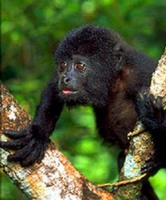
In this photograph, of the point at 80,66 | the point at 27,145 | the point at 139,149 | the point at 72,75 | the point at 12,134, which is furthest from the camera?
the point at 80,66

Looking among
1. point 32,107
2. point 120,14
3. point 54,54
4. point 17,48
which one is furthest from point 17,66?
point 54,54

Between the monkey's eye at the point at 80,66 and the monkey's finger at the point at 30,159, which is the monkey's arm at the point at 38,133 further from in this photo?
the monkey's eye at the point at 80,66

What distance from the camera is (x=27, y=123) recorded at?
432 cm

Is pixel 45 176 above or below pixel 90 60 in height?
below

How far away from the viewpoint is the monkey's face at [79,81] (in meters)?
4.85

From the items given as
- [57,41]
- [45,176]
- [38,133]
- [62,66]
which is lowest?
[45,176]

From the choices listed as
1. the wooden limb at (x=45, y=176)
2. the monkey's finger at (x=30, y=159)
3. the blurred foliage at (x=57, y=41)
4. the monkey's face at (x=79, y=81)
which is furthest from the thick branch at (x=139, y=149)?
the blurred foliage at (x=57, y=41)

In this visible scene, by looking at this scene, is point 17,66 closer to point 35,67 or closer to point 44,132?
point 35,67

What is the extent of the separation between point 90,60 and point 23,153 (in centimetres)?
129

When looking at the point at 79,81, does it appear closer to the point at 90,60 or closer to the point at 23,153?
the point at 90,60

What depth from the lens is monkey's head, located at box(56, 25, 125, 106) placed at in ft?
16.4

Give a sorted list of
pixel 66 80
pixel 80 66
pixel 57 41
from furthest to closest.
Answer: pixel 57 41, pixel 80 66, pixel 66 80

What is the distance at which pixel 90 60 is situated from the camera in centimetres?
509

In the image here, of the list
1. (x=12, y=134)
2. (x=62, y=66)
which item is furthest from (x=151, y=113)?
(x=62, y=66)
